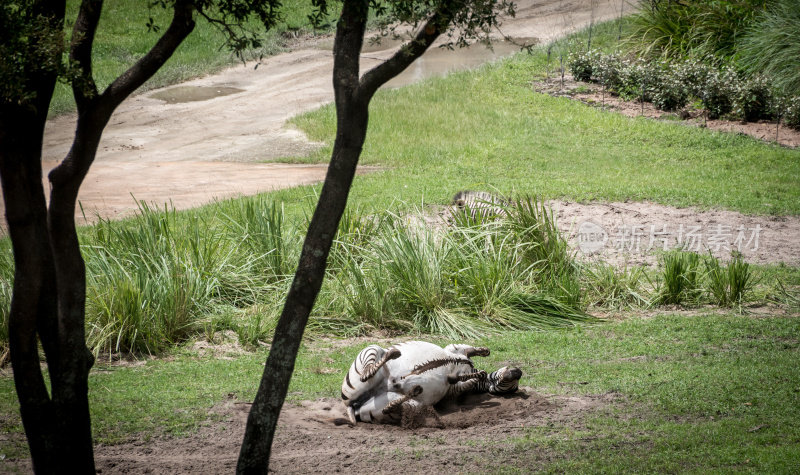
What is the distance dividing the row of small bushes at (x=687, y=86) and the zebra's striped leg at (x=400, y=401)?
1292 centimetres

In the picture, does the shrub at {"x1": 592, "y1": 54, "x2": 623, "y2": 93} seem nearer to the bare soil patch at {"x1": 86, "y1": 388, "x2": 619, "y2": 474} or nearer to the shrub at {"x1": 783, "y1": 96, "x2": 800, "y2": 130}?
the shrub at {"x1": 783, "y1": 96, "x2": 800, "y2": 130}

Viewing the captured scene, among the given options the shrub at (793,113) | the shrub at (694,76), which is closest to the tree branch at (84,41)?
the shrub at (793,113)

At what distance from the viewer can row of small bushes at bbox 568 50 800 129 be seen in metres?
15.9

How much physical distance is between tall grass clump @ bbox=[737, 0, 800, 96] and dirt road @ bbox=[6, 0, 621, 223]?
8.06m

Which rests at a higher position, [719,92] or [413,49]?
[413,49]

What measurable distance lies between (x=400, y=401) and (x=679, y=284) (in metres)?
4.20

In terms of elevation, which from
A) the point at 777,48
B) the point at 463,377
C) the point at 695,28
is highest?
the point at 695,28

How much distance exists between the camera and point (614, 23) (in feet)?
79.0

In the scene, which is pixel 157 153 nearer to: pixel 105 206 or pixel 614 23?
pixel 105 206

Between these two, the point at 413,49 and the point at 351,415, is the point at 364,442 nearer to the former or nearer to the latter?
the point at 351,415

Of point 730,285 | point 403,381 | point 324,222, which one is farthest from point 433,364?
point 730,285

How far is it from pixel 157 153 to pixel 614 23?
1477 cm

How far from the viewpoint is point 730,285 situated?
8.01 metres

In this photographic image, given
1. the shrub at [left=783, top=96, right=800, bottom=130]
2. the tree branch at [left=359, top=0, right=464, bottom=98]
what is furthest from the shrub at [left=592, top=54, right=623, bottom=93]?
the tree branch at [left=359, top=0, right=464, bottom=98]
